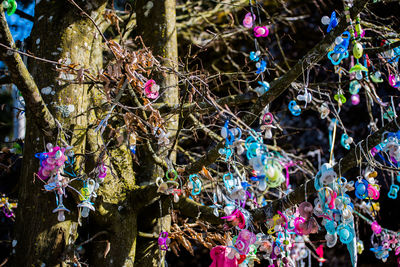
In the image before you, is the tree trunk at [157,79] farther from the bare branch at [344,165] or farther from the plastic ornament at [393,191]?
the plastic ornament at [393,191]

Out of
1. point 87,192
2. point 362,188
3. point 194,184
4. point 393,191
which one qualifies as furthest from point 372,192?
point 87,192

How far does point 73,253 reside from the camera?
7.45 feet

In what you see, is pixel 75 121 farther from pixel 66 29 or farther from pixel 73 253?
pixel 73 253

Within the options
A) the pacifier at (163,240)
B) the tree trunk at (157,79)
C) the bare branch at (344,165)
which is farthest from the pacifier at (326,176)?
the tree trunk at (157,79)

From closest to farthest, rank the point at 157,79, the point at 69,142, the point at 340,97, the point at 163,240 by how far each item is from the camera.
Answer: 1. the point at 69,142
2. the point at 163,240
3. the point at 340,97
4. the point at 157,79

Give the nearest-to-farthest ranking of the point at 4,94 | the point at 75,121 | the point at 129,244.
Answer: the point at 75,121 < the point at 129,244 < the point at 4,94

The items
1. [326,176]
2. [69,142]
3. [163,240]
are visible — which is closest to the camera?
[326,176]

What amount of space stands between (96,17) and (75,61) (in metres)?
0.33

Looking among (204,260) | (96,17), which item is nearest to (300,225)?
(96,17)

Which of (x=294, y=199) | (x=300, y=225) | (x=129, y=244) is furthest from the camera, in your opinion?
(x=129, y=244)

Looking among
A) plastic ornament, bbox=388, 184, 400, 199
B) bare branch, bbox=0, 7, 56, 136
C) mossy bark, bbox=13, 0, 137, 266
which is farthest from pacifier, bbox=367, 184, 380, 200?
bare branch, bbox=0, 7, 56, 136

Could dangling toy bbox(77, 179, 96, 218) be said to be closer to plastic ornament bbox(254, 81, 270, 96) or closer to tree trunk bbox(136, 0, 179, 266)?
tree trunk bbox(136, 0, 179, 266)

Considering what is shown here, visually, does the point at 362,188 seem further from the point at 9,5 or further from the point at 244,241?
the point at 9,5

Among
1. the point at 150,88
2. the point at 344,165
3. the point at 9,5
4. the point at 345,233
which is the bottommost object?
the point at 345,233
